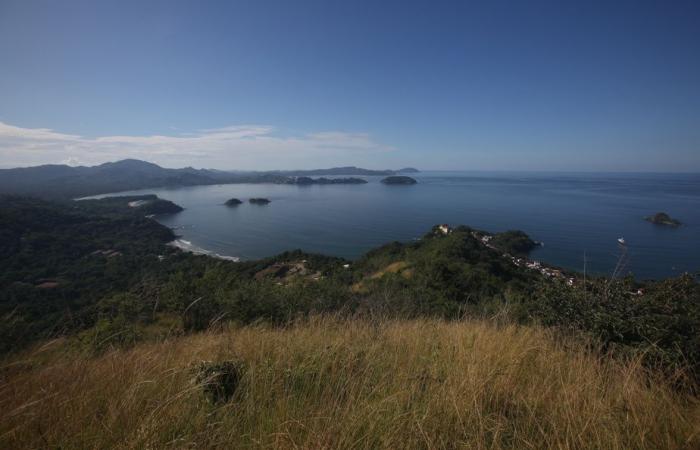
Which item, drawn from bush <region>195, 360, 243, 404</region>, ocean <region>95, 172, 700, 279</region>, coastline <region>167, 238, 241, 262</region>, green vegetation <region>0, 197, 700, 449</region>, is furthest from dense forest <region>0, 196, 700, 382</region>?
ocean <region>95, 172, 700, 279</region>

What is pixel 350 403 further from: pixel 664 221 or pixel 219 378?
pixel 664 221

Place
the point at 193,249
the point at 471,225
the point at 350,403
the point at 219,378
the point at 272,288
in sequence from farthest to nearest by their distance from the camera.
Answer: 1. the point at 471,225
2. the point at 193,249
3. the point at 272,288
4. the point at 219,378
5. the point at 350,403

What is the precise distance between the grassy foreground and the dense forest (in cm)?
81

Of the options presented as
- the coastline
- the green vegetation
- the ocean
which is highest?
the green vegetation

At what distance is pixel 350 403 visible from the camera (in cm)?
173

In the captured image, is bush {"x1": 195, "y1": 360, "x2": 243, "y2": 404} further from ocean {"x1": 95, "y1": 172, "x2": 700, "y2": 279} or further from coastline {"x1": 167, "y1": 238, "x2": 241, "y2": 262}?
coastline {"x1": 167, "y1": 238, "x2": 241, "y2": 262}

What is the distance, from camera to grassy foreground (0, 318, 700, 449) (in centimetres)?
149

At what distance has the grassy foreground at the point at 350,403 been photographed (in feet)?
4.89

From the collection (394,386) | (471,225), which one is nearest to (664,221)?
(471,225)

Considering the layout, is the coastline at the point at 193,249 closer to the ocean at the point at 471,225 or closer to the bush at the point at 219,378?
the ocean at the point at 471,225

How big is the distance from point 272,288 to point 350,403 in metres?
11.4

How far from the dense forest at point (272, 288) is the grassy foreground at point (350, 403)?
2.66ft

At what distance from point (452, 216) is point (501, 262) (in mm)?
45518

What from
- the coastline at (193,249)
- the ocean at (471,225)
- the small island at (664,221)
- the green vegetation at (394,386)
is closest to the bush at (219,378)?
the green vegetation at (394,386)
